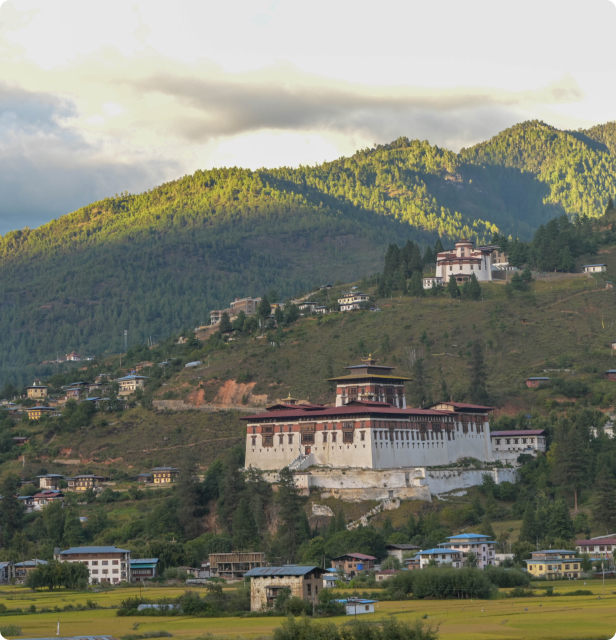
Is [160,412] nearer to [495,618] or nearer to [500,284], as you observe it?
[500,284]

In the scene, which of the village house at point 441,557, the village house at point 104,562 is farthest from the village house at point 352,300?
the village house at point 441,557

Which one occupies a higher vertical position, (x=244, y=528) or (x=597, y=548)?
(x=244, y=528)

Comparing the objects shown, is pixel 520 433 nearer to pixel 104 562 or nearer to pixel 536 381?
pixel 536 381

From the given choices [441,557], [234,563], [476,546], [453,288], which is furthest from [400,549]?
[453,288]

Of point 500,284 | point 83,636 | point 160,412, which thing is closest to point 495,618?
point 83,636

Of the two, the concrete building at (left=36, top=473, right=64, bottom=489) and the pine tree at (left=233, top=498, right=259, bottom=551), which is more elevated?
the concrete building at (left=36, top=473, right=64, bottom=489)

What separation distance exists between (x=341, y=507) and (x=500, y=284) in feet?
239

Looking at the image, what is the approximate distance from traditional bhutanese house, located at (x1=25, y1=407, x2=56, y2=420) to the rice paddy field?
A: 90353mm

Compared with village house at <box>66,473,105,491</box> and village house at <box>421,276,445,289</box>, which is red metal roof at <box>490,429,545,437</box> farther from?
village house at <box>421,276,445,289</box>

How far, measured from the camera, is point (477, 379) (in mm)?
145250

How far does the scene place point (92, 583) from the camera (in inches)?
3957

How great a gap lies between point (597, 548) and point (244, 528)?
32.3 meters

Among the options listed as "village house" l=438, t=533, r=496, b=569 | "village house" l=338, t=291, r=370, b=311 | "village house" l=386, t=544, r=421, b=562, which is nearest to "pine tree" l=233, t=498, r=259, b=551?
"village house" l=386, t=544, r=421, b=562

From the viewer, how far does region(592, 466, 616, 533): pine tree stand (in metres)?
107
